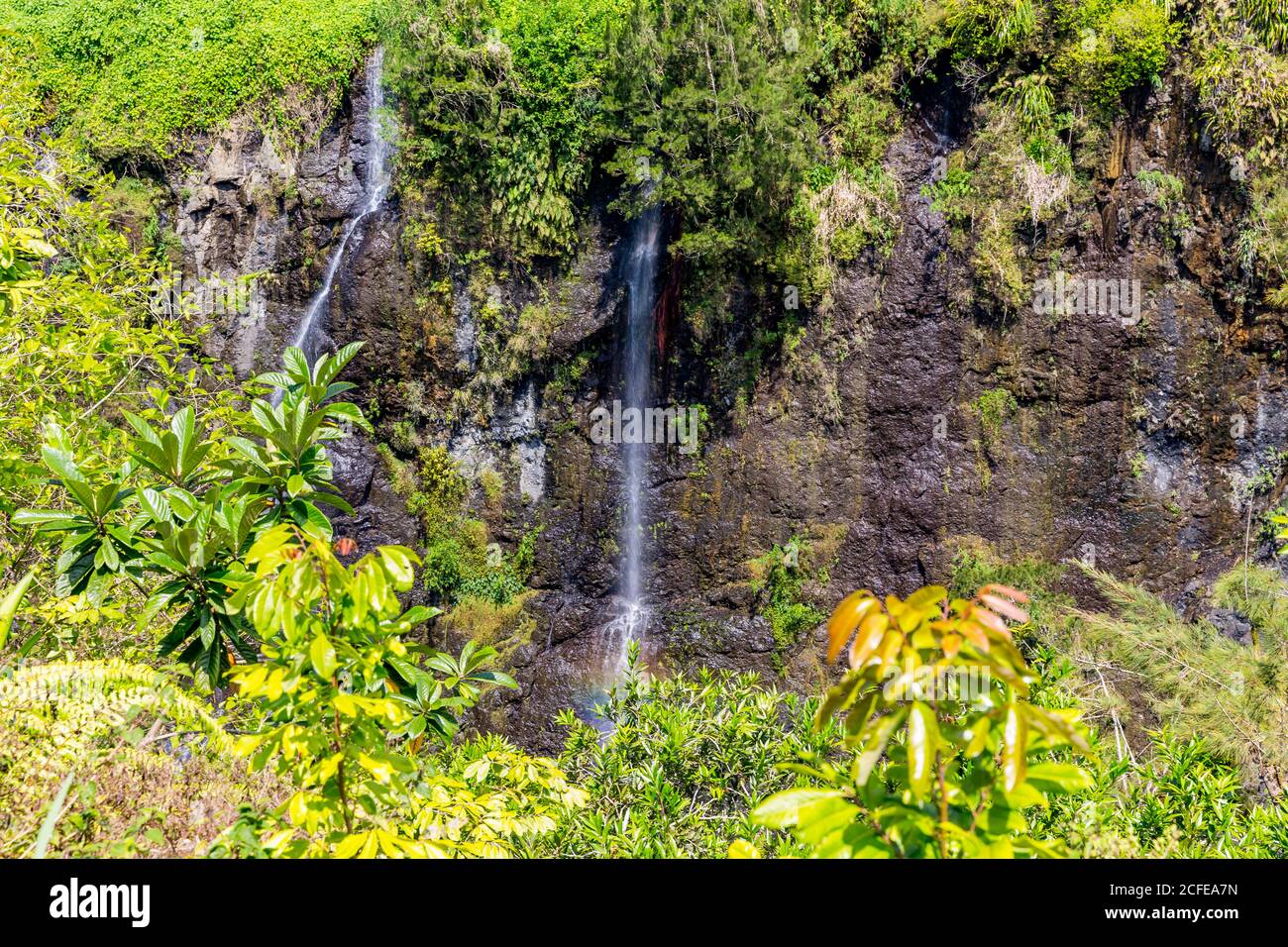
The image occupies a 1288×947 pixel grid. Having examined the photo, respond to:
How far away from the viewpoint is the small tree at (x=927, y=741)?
4.10ft

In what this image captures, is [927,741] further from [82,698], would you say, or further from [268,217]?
[268,217]

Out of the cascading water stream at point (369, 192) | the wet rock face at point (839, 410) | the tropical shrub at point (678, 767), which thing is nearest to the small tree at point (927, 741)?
Result: the tropical shrub at point (678, 767)

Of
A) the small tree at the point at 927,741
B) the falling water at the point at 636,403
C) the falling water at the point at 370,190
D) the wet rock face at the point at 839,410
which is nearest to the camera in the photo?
the small tree at the point at 927,741

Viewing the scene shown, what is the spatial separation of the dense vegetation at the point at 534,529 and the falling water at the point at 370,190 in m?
0.39

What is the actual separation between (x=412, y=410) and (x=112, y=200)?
524cm

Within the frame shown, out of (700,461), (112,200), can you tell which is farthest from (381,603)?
(112,200)

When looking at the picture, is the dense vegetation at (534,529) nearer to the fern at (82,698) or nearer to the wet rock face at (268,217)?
the fern at (82,698)

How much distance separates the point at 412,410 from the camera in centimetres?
1117

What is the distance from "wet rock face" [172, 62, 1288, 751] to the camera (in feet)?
30.1

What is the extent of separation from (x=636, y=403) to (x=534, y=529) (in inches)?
86.4

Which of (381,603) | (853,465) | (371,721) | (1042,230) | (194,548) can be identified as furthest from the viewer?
(853,465)

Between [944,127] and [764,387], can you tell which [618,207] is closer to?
[764,387]

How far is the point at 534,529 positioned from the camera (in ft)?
36.2

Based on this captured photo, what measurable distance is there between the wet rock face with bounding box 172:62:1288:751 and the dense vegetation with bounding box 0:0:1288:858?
0.36 metres
